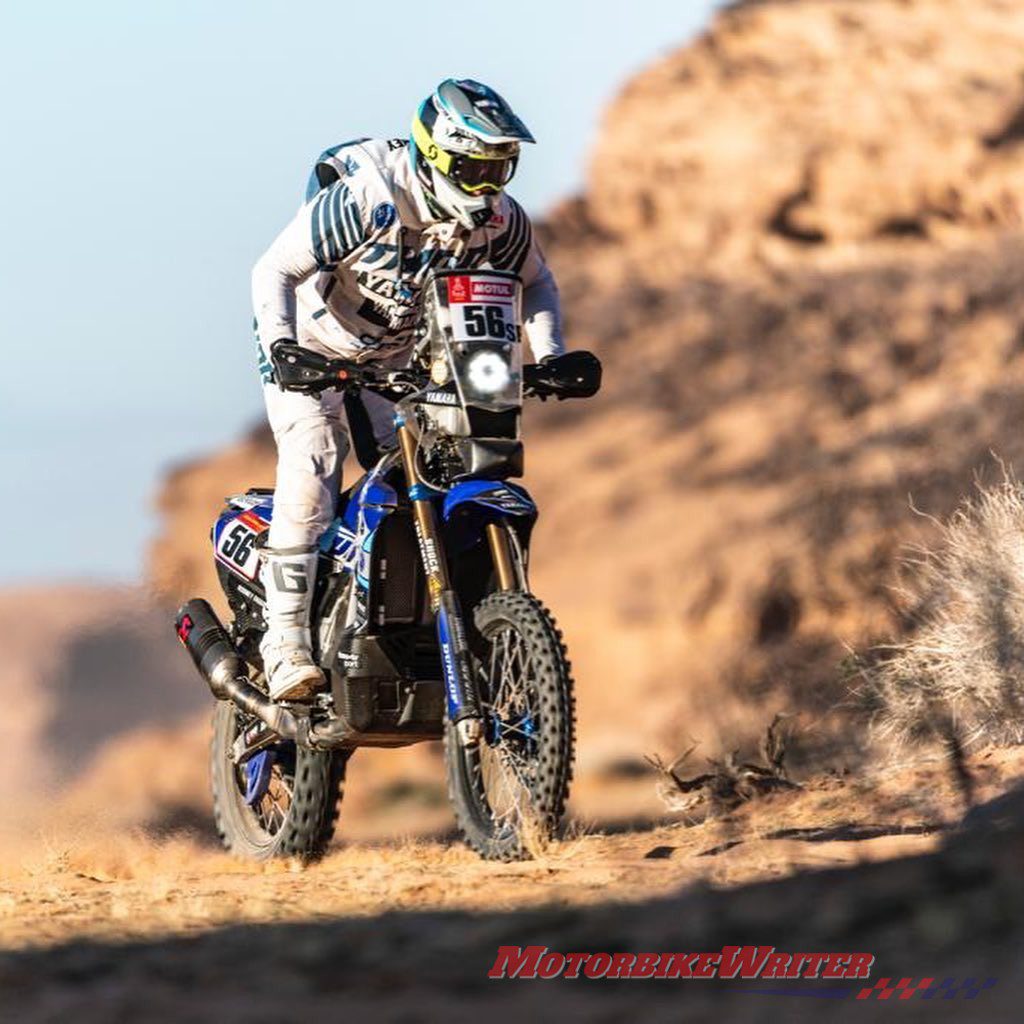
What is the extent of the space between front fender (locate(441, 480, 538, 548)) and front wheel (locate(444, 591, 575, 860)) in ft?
0.90

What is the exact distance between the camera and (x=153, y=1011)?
527 centimetres

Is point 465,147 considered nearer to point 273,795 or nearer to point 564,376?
point 564,376

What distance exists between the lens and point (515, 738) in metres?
7.73

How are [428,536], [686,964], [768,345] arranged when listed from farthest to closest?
1. [768,345]
2. [428,536]
3. [686,964]

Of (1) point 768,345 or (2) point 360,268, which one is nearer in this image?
(2) point 360,268

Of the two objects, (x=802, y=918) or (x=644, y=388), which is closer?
(x=802, y=918)

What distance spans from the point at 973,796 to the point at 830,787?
1362mm

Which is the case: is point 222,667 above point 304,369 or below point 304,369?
below

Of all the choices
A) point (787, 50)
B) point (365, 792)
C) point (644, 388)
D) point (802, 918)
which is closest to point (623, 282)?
point (644, 388)

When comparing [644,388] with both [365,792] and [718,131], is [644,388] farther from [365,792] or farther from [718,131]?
[365,792]

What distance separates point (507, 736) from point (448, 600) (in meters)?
0.50

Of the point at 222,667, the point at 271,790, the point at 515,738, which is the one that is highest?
the point at 222,667

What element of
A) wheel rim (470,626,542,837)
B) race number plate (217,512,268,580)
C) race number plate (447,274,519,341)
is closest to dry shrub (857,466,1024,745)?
wheel rim (470,626,542,837)

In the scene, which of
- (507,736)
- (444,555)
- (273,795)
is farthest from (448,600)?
(273,795)
